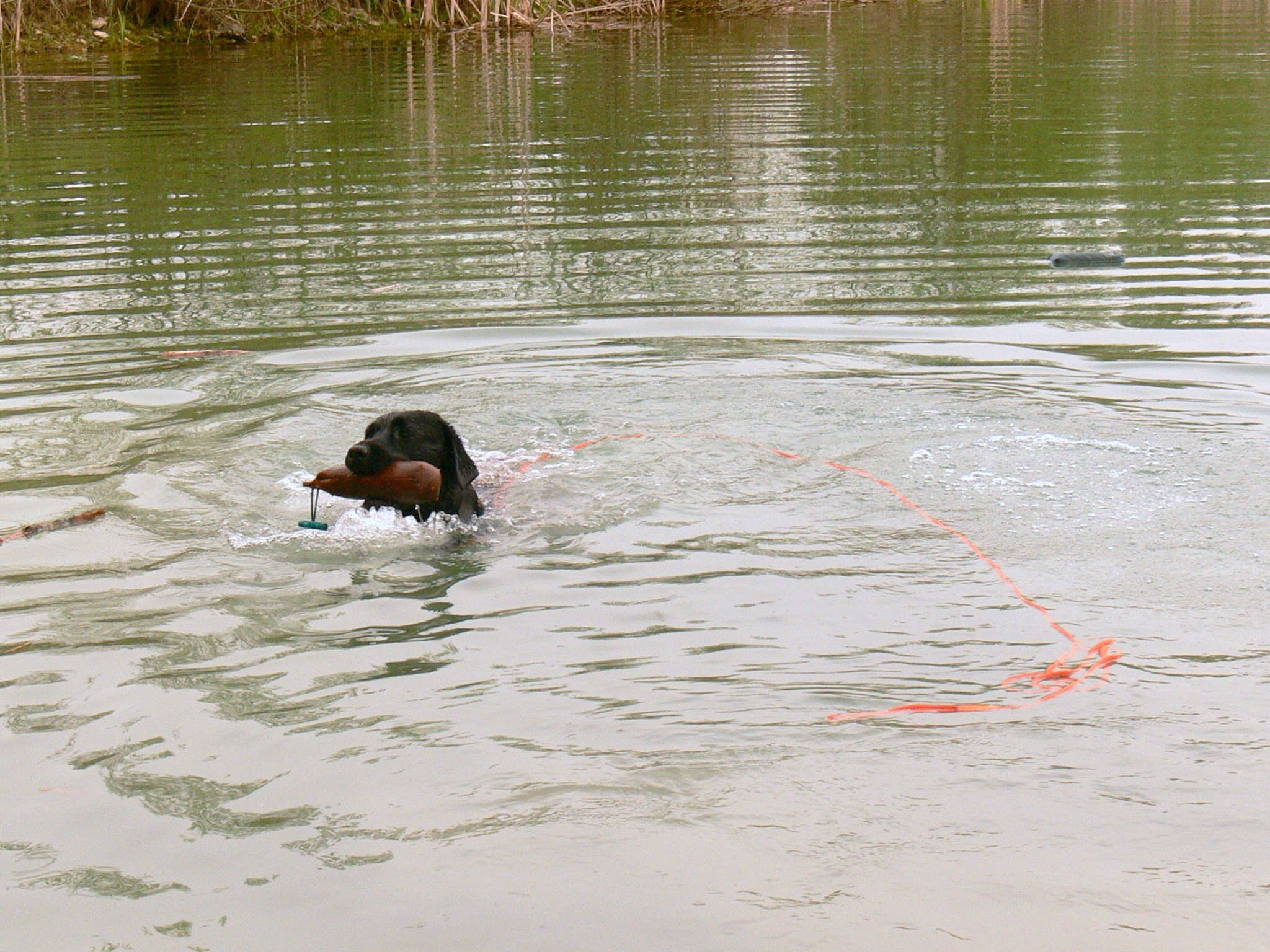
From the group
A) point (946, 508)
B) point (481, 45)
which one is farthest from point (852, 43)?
point (946, 508)

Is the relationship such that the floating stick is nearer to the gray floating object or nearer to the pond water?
the pond water

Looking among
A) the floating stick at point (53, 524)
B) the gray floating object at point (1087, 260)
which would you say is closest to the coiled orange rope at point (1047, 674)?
the floating stick at point (53, 524)

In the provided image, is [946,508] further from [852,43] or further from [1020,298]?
[852,43]

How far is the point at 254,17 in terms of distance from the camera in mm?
27359

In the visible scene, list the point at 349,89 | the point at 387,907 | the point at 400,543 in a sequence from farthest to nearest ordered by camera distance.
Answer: the point at 349,89, the point at 400,543, the point at 387,907

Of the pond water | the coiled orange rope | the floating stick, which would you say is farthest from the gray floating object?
the floating stick

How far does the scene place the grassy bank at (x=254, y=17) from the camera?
24.9 metres

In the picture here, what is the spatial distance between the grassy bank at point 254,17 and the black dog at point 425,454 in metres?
21.1

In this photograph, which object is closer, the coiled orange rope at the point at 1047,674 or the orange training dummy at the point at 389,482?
the coiled orange rope at the point at 1047,674

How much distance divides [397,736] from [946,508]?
281cm

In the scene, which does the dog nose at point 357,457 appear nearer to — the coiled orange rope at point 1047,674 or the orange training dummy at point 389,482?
the orange training dummy at point 389,482

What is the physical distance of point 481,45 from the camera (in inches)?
1013

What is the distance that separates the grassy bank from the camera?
81.8ft

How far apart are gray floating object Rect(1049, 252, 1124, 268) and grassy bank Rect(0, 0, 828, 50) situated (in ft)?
57.0
